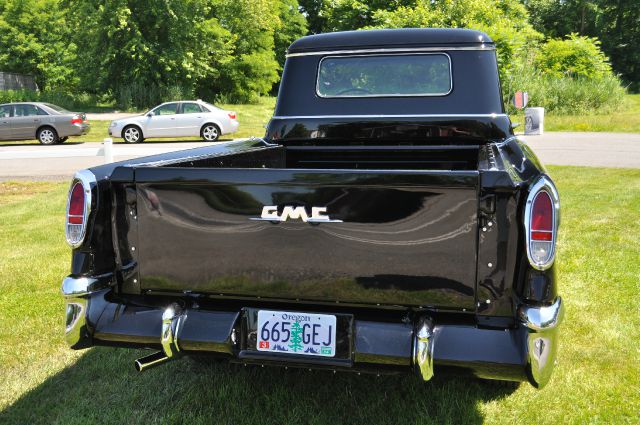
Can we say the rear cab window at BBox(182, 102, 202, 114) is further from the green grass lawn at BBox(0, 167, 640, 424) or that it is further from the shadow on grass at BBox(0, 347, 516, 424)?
the shadow on grass at BBox(0, 347, 516, 424)

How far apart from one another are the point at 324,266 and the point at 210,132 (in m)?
18.0

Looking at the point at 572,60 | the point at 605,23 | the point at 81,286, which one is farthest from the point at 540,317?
the point at 605,23

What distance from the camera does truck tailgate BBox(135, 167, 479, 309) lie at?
7.69 feet

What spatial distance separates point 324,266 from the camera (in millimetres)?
2484

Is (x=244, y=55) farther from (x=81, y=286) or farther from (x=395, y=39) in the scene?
(x=81, y=286)

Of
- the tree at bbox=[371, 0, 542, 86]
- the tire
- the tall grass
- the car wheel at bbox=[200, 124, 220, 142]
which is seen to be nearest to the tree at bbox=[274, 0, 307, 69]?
the tree at bbox=[371, 0, 542, 86]

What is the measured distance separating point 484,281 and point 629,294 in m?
3.04

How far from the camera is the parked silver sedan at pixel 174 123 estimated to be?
19594 mm

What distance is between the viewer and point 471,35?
418 centimetres

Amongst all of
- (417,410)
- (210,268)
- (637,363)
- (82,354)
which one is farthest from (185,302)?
(637,363)

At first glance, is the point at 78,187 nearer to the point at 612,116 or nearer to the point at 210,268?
the point at 210,268

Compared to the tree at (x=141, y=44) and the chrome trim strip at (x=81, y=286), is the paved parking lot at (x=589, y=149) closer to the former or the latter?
the chrome trim strip at (x=81, y=286)

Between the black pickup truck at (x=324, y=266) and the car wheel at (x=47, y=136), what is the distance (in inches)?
727

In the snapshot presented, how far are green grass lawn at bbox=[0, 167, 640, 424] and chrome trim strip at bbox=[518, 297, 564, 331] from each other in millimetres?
601
